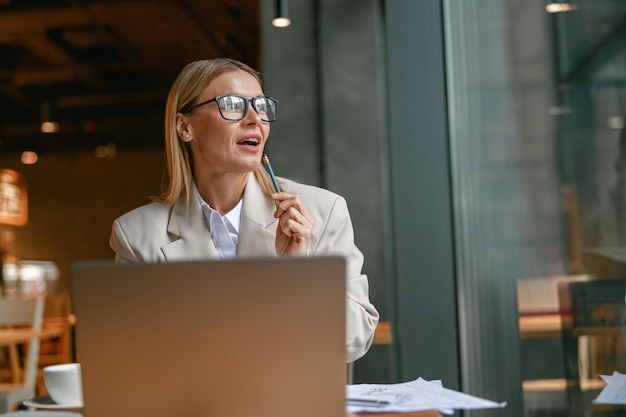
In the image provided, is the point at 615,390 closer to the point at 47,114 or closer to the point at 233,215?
the point at 233,215

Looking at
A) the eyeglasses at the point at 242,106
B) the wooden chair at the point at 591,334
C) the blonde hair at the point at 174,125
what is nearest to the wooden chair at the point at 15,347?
the blonde hair at the point at 174,125

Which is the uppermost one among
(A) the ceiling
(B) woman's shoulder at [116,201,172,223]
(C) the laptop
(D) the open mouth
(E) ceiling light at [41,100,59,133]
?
(A) the ceiling

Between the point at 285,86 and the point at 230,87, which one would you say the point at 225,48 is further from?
the point at 230,87

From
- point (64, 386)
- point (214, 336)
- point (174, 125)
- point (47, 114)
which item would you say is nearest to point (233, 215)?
point (174, 125)

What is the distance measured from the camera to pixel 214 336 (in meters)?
0.86

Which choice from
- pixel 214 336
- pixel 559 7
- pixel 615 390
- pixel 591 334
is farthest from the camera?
pixel 559 7

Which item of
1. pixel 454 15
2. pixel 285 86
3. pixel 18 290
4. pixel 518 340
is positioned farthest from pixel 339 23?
pixel 18 290

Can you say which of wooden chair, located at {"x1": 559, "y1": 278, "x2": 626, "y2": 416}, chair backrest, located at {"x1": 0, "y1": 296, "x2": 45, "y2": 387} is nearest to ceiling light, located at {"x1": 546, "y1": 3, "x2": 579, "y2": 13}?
wooden chair, located at {"x1": 559, "y1": 278, "x2": 626, "y2": 416}

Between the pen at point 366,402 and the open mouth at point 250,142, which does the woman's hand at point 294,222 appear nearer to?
the open mouth at point 250,142

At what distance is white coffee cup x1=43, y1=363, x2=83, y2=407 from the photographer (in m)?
1.21

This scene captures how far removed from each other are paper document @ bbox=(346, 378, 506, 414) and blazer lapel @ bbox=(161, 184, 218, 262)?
546mm

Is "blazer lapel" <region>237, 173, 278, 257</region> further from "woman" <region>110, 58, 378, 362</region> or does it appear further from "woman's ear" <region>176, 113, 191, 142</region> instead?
"woman's ear" <region>176, 113, 191, 142</region>

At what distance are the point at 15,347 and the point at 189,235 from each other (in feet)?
10.2

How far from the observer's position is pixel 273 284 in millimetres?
854
